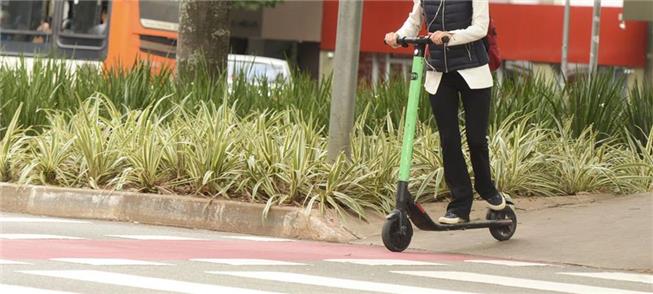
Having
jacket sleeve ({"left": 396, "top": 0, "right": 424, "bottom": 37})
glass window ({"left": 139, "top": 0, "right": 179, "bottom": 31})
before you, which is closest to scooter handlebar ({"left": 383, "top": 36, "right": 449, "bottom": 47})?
jacket sleeve ({"left": 396, "top": 0, "right": 424, "bottom": 37})

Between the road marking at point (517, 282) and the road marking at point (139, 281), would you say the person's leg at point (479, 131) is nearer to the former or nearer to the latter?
the road marking at point (517, 282)

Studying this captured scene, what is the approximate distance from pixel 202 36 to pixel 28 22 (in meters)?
8.03

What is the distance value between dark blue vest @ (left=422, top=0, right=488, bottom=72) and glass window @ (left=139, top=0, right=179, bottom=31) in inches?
585

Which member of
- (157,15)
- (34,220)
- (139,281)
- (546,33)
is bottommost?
(34,220)

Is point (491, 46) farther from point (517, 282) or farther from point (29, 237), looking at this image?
point (29, 237)

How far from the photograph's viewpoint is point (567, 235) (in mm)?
9672

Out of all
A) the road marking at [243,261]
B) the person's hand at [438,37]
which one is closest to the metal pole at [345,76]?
the person's hand at [438,37]

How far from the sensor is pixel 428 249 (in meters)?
9.17

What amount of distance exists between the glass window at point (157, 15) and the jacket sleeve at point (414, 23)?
48.0ft

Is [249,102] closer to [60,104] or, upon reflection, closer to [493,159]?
[60,104]

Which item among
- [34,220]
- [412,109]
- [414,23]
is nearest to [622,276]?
[412,109]

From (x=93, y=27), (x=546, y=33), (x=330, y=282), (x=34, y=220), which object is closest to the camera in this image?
(x=330, y=282)

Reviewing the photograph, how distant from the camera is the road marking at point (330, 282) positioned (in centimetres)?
703

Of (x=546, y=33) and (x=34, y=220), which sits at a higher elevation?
(x=546, y=33)
